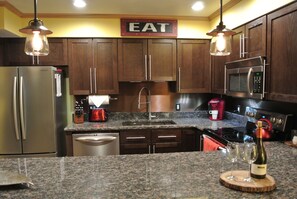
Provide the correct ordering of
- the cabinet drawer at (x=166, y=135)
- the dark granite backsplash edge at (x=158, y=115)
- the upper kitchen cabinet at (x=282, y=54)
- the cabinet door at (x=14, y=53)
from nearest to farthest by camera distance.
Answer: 1. the upper kitchen cabinet at (x=282, y=54)
2. the cabinet drawer at (x=166, y=135)
3. the cabinet door at (x=14, y=53)
4. the dark granite backsplash edge at (x=158, y=115)

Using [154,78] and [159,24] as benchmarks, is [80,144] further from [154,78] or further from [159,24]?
[159,24]

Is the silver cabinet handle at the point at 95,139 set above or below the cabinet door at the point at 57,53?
below

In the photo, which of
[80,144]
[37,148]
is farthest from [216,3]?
[37,148]

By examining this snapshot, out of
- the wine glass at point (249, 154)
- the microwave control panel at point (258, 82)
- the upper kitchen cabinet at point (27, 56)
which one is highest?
the upper kitchen cabinet at point (27, 56)

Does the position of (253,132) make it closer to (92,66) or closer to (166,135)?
(166,135)

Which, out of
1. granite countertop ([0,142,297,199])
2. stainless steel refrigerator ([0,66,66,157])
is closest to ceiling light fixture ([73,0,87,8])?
stainless steel refrigerator ([0,66,66,157])

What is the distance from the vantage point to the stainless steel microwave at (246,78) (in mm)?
2572

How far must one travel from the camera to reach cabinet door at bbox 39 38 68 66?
369cm

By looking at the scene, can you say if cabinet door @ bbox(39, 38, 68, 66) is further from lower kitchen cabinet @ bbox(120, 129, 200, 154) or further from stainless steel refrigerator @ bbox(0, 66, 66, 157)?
lower kitchen cabinet @ bbox(120, 129, 200, 154)

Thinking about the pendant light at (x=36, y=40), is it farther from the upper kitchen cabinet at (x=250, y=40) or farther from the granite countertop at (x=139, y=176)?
the upper kitchen cabinet at (x=250, y=40)

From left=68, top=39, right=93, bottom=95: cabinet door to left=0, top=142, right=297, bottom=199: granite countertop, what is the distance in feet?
6.21

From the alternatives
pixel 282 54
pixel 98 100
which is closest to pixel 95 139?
pixel 98 100

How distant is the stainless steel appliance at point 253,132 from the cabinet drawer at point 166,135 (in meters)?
0.48

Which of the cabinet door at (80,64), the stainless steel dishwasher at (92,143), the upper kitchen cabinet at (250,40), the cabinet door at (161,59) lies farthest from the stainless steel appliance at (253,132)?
the cabinet door at (80,64)
